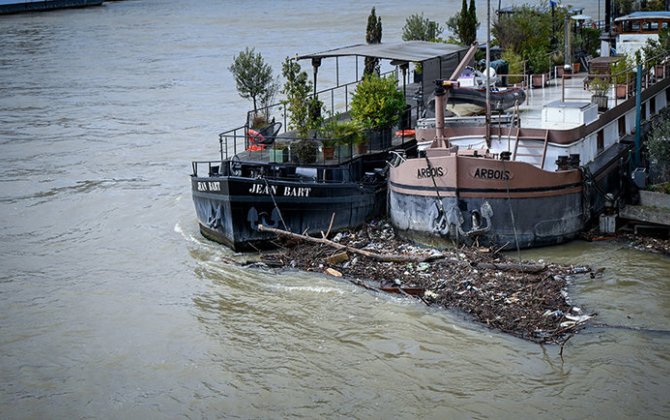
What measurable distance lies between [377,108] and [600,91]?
19.9 ft

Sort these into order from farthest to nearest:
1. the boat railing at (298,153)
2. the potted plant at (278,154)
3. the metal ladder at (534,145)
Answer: the potted plant at (278,154)
the boat railing at (298,153)
the metal ladder at (534,145)

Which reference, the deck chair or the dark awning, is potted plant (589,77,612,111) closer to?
the dark awning

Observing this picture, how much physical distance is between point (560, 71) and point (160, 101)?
19.9 meters

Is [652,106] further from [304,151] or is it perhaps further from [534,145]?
[304,151]

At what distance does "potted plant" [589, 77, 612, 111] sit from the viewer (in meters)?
26.1

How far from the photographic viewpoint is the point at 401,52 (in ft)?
89.4

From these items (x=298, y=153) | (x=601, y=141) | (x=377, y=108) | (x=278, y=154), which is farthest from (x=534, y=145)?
(x=278, y=154)

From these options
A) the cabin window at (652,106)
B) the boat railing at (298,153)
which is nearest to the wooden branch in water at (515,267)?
the boat railing at (298,153)

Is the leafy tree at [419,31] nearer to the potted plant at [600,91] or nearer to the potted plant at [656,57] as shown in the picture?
the potted plant at [656,57]

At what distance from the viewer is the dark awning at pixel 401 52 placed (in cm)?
2636

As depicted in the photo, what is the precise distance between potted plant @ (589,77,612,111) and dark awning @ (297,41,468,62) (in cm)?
406

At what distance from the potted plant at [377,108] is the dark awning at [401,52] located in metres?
0.88

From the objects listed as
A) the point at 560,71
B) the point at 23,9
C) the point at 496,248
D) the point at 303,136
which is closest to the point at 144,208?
the point at 303,136

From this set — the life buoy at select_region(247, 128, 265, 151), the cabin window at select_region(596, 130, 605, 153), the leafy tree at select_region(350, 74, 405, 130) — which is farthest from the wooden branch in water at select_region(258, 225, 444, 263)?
the cabin window at select_region(596, 130, 605, 153)
